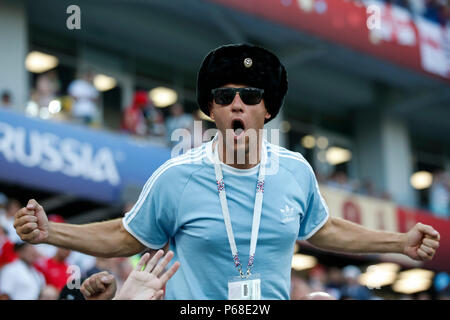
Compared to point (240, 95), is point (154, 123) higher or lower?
higher

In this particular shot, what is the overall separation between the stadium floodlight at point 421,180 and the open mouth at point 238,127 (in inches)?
823

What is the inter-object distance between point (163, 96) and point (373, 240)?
16.5 m

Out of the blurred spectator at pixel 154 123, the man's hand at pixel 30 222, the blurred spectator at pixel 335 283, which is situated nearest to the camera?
the man's hand at pixel 30 222

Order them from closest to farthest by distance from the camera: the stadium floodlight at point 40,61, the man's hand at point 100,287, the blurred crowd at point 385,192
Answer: the man's hand at point 100,287
the stadium floodlight at point 40,61
the blurred crowd at point 385,192

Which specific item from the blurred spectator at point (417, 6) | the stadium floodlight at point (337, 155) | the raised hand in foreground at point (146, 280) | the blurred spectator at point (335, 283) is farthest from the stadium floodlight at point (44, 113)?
the stadium floodlight at point (337, 155)

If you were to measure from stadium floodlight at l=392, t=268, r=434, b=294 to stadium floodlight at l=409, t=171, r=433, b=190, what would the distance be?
2.70 m

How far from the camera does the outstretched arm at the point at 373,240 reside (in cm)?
371

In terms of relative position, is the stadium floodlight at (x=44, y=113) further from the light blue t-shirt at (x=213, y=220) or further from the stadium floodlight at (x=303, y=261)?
the light blue t-shirt at (x=213, y=220)

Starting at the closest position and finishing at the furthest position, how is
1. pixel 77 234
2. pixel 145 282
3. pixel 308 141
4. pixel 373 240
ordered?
pixel 145 282
pixel 77 234
pixel 373 240
pixel 308 141

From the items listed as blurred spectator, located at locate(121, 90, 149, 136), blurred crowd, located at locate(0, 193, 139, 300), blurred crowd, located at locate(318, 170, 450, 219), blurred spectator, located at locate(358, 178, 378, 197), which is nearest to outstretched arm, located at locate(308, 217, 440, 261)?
blurred crowd, located at locate(0, 193, 139, 300)

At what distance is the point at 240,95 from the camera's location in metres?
3.70

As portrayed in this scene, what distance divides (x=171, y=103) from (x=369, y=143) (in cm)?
665

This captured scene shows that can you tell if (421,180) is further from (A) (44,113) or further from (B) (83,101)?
(A) (44,113)

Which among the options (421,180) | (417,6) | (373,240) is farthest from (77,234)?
(421,180)
